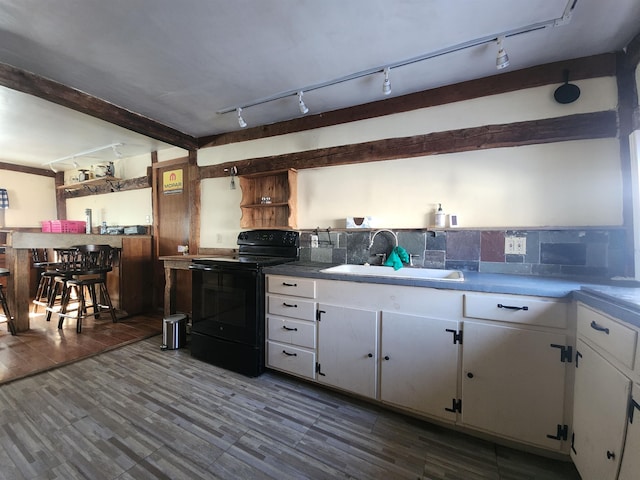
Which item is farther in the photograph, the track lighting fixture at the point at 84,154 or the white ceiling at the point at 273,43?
the track lighting fixture at the point at 84,154

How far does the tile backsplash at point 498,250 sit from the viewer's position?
1.69 m

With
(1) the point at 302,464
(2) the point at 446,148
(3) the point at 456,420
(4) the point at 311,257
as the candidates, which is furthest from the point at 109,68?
(3) the point at 456,420

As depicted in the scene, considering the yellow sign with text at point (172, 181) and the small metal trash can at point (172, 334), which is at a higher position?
the yellow sign with text at point (172, 181)

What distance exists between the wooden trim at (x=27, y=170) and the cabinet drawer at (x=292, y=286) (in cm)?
616

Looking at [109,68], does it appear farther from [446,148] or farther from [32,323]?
[32,323]

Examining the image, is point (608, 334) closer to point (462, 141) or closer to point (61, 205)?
point (462, 141)

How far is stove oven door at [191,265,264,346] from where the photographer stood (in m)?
2.16

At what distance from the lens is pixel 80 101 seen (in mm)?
2246

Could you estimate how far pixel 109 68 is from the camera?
1932 mm

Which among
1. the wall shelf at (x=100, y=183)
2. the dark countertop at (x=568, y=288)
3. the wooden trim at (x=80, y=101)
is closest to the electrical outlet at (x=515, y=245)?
the dark countertop at (x=568, y=288)

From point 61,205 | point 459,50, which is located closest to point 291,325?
point 459,50

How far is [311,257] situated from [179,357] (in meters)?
1.62

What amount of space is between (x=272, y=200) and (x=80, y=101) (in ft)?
6.11

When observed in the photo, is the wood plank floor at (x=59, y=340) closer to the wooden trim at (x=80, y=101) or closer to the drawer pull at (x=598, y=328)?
the wooden trim at (x=80, y=101)
